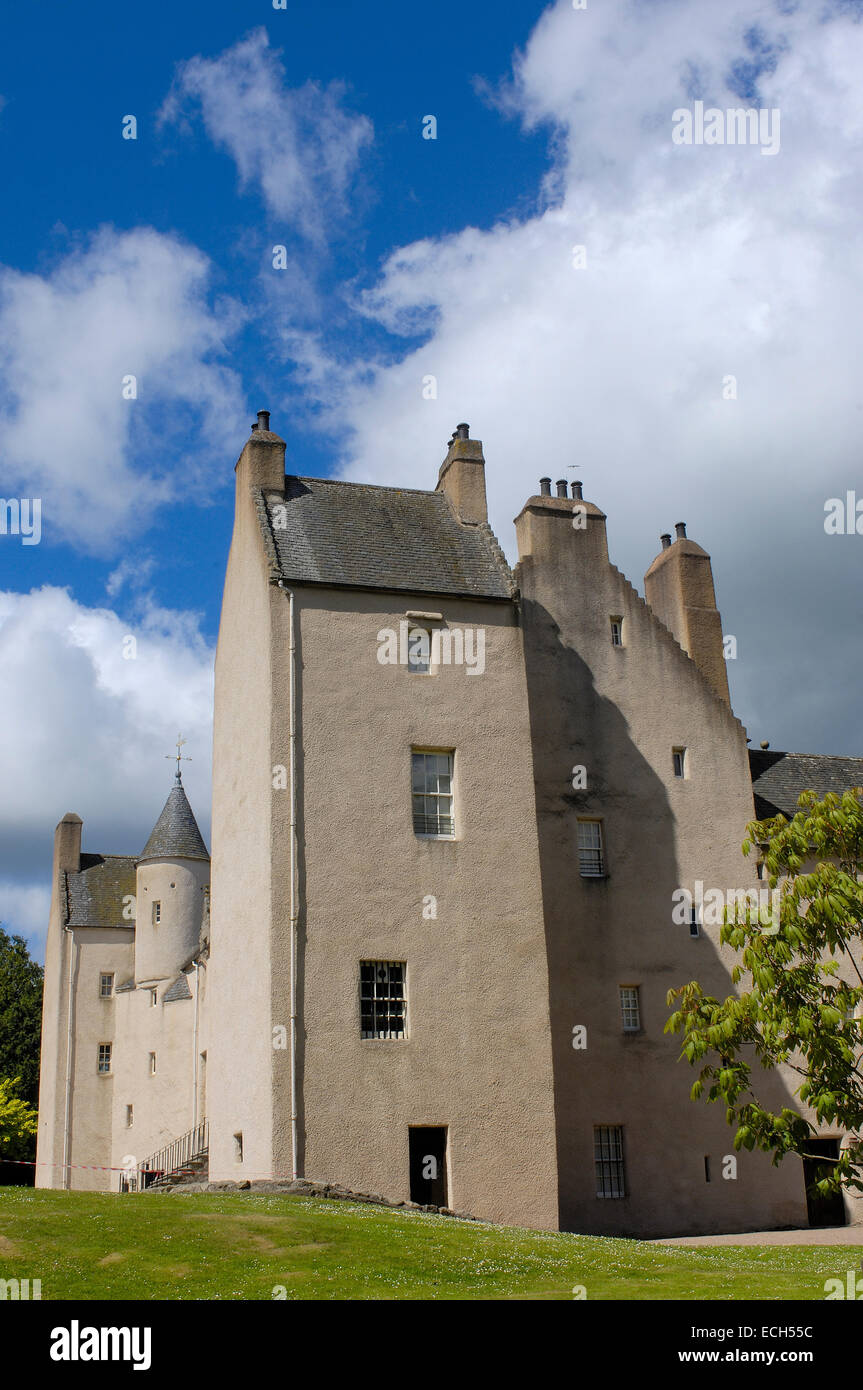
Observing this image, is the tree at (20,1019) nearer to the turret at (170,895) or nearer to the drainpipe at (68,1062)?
the drainpipe at (68,1062)

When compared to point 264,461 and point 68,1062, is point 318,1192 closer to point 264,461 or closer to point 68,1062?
point 264,461

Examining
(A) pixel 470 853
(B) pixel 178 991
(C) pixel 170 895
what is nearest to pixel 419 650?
(A) pixel 470 853

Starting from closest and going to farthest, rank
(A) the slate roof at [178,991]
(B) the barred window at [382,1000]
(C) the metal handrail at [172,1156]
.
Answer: (B) the barred window at [382,1000] → (C) the metal handrail at [172,1156] → (A) the slate roof at [178,991]

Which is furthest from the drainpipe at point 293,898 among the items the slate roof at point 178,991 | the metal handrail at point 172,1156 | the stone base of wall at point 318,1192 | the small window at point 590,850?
the slate roof at point 178,991

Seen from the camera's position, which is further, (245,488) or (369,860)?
(245,488)

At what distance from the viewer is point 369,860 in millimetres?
24078

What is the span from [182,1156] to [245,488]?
63.8ft

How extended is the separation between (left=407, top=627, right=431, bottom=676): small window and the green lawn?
10848 millimetres

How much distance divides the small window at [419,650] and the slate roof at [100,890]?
29695 millimetres

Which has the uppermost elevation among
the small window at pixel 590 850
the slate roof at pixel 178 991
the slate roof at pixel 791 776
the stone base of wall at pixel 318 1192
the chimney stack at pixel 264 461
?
the chimney stack at pixel 264 461

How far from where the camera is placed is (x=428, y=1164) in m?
22.9

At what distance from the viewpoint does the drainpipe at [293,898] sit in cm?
2196
